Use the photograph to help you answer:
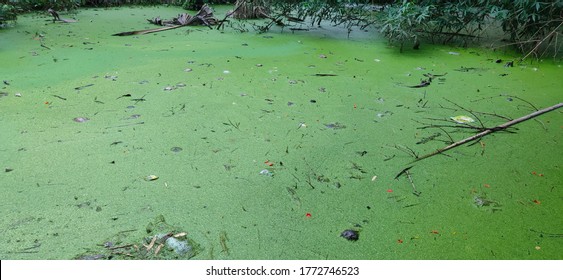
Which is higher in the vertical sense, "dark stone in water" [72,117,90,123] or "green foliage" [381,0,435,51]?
"green foliage" [381,0,435,51]

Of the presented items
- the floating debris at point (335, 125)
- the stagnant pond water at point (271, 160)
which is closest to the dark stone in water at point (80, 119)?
the stagnant pond water at point (271, 160)

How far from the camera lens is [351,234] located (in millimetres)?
1112

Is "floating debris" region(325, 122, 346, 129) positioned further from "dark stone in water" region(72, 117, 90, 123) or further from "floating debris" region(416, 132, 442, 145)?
"dark stone in water" region(72, 117, 90, 123)

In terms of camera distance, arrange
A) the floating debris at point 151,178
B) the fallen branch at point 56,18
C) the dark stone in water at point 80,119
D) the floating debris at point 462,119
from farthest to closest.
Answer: the fallen branch at point 56,18, the floating debris at point 462,119, the dark stone in water at point 80,119, the floating debris at point 151,178

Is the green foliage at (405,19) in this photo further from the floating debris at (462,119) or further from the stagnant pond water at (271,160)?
the floating debris at (462,119)

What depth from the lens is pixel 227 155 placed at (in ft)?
4.97

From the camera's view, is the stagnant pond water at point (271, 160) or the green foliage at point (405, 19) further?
the green foliage at point (405, 19)

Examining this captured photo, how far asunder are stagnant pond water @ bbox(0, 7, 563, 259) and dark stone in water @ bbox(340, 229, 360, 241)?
2cm

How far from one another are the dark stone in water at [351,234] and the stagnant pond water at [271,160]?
0.07ft

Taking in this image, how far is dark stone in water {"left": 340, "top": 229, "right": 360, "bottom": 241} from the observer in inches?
43.3

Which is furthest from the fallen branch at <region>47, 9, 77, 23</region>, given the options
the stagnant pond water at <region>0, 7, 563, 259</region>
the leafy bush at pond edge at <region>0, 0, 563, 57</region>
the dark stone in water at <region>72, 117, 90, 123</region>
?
the dark stone in water at <region>72, 117, 90, 123</region>

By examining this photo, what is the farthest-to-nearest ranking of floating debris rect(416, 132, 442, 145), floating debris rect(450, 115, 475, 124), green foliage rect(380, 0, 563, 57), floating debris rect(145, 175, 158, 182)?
green foliage rect(380, 0, 563, 57)
floating debris rect(450, 115, 475, 124)
floating debris rect(416, 132, 442, 145)
floating debris rect(145, 175, 158, 182)

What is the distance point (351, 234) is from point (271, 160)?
48 centimetres

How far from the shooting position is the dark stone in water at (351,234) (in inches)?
43.3
